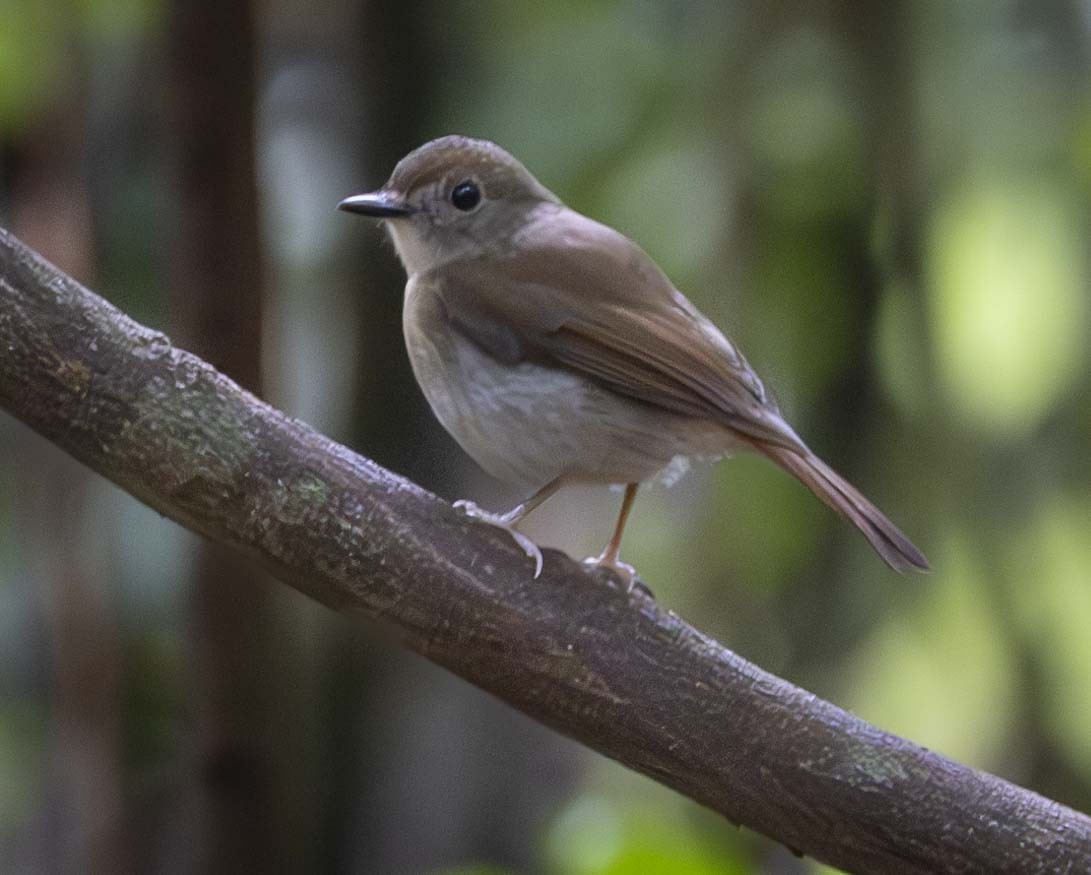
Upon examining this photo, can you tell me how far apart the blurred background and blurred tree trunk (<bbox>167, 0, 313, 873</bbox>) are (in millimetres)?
301

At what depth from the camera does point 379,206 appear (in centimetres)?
277

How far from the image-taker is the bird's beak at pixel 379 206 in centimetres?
270

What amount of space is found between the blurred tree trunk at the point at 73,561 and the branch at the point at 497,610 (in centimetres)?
107

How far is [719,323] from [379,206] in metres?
1.32

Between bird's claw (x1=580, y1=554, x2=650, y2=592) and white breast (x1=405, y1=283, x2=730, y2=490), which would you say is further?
white breast (x1=405, y1=283, x2=730, y2=490)

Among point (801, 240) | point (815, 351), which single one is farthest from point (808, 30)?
point (815, 351)

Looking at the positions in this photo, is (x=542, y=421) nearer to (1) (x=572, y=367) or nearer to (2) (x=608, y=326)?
(1) (x=572, y=367)

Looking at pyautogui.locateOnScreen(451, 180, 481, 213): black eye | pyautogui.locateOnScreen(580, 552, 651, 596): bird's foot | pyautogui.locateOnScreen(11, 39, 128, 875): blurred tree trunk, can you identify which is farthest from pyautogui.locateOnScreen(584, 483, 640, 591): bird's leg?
pyautogui.locateOnScreen(11, 39, 128, 875): blurred tree trunk

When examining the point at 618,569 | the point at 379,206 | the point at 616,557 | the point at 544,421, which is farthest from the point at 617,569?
the point at 379,206

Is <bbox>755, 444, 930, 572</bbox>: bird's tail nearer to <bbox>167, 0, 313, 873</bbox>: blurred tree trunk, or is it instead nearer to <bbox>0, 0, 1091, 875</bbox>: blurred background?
<bbox>167, 0, 313, 873</bbox>: blurred tree trunk

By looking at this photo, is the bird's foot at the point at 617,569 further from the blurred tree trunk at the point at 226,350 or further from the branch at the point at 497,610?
the blurred tree trunk at the point at 226,350

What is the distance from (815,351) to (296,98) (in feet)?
5.18

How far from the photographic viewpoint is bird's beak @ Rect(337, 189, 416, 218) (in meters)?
2.70

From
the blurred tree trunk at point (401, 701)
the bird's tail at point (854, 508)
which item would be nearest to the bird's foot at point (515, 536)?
the bird's tail at point (854, 508)
